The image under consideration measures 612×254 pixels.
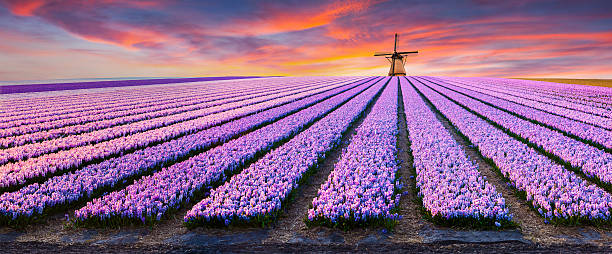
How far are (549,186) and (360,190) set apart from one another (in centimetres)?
316

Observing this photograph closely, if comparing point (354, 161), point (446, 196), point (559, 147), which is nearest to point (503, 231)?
point (446, 196)

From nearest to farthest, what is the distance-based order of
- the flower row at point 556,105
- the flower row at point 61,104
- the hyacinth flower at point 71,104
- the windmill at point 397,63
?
the flower row at point 556,105 < the hyacinth flower at point 71,104 < the flower row at point 61,104 < the windmill at point 397,63

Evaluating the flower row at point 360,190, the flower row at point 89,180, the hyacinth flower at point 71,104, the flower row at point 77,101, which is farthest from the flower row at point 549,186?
the flower row at point 77,101

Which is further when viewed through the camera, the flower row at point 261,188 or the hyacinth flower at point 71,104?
the hyacinth flower at point 71,104

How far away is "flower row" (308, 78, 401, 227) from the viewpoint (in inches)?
163

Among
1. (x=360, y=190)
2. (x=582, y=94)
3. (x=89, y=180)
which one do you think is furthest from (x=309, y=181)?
(x=582, y=94)

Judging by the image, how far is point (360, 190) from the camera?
4.83m

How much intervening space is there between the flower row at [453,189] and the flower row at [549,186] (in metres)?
0.54

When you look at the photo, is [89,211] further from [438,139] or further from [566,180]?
[438,139]

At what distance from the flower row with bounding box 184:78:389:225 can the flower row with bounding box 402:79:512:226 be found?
7.23 ft

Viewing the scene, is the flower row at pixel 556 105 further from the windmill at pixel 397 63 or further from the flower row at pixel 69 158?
the windmill at pixel 397 63

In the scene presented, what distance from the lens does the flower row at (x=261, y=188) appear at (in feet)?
13.7

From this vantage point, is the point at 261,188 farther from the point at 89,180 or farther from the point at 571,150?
the point at 571,150

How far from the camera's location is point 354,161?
6.68m
